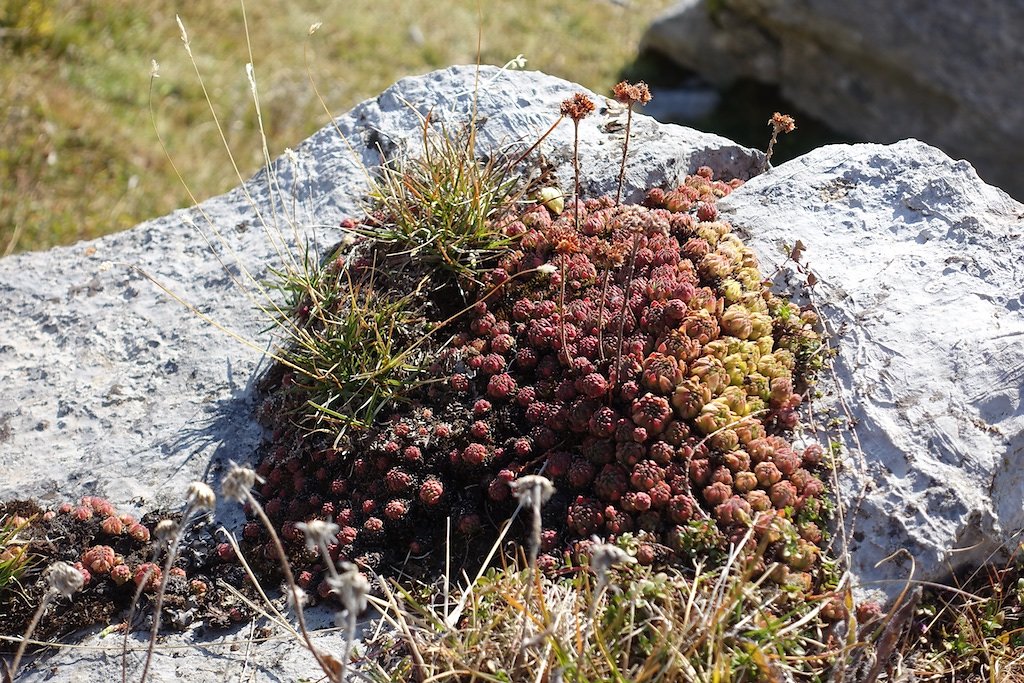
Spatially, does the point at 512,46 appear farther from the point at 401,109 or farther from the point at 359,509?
the point at 359,509

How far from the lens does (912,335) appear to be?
3871 millimetres

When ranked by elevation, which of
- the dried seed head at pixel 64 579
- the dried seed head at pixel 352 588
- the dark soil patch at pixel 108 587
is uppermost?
the dried seed head at pixel 352 588

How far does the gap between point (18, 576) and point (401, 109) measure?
3203 mm

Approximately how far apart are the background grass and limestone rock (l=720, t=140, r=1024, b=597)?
561 centimetres

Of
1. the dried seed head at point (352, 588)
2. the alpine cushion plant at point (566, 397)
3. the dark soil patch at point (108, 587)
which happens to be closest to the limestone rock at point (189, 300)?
the dark soil patch at point (108, 587)

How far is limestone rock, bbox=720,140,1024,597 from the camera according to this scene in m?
3.50

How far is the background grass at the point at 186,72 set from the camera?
7.77 meters

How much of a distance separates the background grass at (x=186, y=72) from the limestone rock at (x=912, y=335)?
561 cm

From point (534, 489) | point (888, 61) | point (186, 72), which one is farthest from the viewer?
point (888, 61)

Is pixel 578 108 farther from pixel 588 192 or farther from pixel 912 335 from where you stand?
pixel 912 335

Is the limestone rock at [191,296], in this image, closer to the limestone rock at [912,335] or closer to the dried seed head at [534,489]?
the limestone rock at [912,335]

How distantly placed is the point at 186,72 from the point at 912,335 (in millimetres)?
8466

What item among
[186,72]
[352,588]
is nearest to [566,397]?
[352,588]

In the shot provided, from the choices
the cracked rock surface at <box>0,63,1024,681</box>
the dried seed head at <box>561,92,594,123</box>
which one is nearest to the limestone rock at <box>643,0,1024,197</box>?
the cracked rock surface at <box>0,63,1024,681</box>
